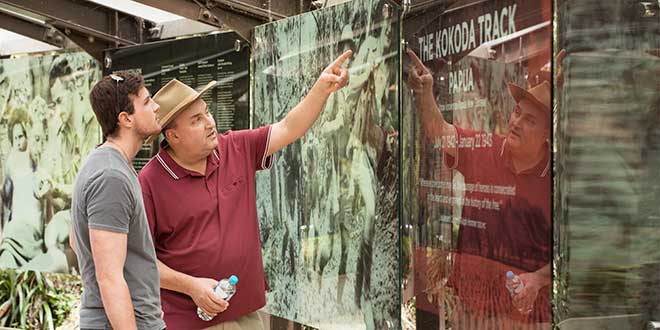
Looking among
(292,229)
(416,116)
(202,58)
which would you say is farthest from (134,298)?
(202,58)

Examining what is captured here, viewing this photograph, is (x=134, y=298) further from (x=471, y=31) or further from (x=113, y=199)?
(x=471, y=31)

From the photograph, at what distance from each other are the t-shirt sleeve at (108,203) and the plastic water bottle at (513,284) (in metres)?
1.42

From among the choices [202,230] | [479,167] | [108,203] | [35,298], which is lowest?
[35,298]

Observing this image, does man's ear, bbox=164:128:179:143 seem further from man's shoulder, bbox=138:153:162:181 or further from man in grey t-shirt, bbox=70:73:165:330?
man in grey t-shirt, bbox=70:73:165:330

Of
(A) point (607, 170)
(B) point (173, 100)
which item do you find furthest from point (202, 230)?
(A) point (607, 170)

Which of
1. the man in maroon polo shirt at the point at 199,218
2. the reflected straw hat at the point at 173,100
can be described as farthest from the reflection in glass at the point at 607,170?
the reflected straw hat at the point at 173,100

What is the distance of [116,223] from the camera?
8.82 feet

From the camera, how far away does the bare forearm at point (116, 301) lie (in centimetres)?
268

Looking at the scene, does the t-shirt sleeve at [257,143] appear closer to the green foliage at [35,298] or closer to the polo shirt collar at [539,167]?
the polo shirt collar at [539,167]

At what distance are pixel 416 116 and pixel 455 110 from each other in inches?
14.4

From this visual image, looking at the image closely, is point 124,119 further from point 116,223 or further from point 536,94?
point 536,94

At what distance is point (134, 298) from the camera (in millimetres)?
2816

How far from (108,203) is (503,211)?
1.47 m

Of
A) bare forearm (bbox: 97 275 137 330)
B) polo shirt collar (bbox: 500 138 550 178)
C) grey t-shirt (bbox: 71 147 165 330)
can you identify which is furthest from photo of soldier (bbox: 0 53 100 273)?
polo shirt collar (bbox: 500 138 550 178)
